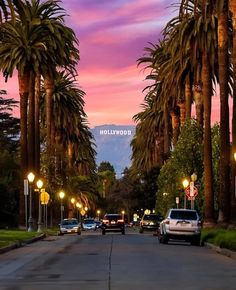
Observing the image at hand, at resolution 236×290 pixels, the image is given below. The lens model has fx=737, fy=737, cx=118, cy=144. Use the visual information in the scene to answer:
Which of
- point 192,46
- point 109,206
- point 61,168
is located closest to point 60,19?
point 192,46

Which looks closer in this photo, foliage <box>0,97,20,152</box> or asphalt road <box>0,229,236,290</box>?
asphalt road <box>0,229,236,290</box>

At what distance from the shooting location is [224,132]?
136 ft

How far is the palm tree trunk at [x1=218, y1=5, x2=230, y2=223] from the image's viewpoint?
4078 cm

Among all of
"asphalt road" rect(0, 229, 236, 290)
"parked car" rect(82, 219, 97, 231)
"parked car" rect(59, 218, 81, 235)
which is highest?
"asphalt road" rect(0, 229, 236, 290)

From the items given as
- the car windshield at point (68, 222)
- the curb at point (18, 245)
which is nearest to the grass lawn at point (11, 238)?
the curb at point (18, 245)

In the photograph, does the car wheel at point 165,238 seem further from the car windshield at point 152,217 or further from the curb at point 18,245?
the car windshield at point 152,217

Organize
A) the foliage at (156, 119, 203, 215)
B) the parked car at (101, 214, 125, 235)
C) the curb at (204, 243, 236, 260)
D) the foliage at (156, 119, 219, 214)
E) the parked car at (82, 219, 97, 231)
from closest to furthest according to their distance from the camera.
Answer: the curb at (204, 243, 236, 260)
the parked car at (101, 214, 125, 235)
the foliage at (156, 119, 219, 214)
the foliage at (156, 119, 203, 215)
the parked car at (82, 219, 97, 231)

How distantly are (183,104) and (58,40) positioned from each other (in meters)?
19.1

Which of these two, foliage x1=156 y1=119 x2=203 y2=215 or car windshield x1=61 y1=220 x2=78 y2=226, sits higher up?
foliage x1=156 y1=119 x2=203 y2=215

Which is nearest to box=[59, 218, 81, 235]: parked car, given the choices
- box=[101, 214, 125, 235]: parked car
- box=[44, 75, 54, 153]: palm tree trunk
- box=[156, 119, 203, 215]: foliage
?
box=[101, 214, 125, 235]: parked car

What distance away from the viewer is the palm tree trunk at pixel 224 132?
40.8m

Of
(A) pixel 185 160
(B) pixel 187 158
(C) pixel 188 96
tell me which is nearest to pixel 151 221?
(A) pixel 185 160

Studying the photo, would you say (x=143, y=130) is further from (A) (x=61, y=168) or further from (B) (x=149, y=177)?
(A) (x=61, y=168)

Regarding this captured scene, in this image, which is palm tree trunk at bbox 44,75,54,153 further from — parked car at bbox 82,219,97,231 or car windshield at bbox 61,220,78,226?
parked car at bbox 82,219,97,231
